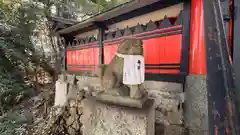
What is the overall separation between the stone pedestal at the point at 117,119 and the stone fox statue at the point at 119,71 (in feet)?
0.76

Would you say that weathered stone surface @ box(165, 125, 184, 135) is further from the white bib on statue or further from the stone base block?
the white bib on statue

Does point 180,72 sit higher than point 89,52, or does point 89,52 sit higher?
point 89,52

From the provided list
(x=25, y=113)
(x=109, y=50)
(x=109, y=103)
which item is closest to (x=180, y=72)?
(x=109, y=103)

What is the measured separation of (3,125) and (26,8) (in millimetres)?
4699

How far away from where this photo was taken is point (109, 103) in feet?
6.48

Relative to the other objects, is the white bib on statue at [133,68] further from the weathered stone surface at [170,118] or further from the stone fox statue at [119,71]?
the weathered stone surface at [170,118]

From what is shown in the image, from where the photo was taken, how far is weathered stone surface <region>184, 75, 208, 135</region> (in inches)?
85.4

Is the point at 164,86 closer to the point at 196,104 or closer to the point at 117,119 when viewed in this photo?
the point at 196,104

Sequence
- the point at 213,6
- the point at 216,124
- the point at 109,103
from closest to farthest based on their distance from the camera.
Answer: the point at 216,124, the point at 213,6, the point at 109,103

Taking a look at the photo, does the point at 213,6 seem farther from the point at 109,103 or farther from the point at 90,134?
the point at 90,134

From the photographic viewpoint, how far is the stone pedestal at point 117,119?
1717mm

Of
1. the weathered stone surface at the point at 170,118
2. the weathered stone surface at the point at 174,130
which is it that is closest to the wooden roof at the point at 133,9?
the weathered stone surface at the point at 170,118

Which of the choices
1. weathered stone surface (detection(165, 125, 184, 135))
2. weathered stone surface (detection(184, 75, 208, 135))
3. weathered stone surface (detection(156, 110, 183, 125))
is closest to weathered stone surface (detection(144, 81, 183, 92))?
weathered stone surface (detection(184, 75, 208, 135))

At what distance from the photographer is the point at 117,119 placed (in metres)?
1.90
